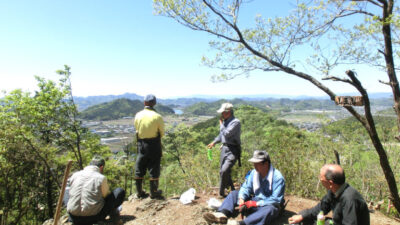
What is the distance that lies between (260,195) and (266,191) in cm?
12

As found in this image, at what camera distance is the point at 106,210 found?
13.2 feet

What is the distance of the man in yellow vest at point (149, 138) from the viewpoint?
4680mm

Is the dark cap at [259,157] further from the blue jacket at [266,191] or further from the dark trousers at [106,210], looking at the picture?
the dark trousers at [106,210]

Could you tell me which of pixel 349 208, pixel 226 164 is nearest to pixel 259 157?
pixel 226 164

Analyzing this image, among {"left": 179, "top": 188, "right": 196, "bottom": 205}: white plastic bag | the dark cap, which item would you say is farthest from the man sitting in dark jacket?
{"left": 179, "top": 188, "right": 196, "bottom": 205}: white plastic bag

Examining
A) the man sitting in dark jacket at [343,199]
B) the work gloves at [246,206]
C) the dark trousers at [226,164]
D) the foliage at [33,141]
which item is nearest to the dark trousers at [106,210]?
the dark trousers at [226,164]

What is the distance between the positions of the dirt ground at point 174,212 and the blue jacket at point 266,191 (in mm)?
568

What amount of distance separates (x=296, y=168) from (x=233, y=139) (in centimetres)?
377

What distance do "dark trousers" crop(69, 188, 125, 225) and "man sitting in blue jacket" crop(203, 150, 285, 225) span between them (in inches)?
64.3

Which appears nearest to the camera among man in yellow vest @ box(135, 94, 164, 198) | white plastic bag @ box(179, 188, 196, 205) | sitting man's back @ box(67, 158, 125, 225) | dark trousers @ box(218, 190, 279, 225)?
dark trousers @ box(218, 190, 279, 225)

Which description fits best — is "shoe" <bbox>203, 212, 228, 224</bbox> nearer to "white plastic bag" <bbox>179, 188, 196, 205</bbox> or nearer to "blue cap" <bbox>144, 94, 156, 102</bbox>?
"white plastic bag" <bbox>179, 188, 196, 205</bbox>

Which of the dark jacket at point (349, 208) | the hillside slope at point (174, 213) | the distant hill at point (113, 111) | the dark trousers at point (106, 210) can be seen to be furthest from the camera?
the distant hill at point (113, 111)

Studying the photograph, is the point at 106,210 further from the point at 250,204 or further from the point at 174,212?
the point at 250,204

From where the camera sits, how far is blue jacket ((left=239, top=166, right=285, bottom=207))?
373 centimetres
